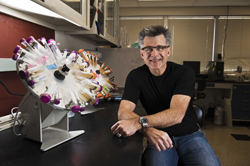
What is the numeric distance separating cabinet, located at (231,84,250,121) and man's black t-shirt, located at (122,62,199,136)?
9.21 feet

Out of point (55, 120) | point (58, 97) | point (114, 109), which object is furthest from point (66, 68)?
point (114, 109)

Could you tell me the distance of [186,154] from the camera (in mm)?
1117

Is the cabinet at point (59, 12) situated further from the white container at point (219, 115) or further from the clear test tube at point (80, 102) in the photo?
the white container at point (219, 115)

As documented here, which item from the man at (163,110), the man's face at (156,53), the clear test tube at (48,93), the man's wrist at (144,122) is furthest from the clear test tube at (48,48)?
the man's face at (156,53)

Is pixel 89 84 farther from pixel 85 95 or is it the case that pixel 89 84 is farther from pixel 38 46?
pixel 38 46

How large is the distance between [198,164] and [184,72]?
2.03 feet

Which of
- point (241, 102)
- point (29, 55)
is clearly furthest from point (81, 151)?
point (241, 102)

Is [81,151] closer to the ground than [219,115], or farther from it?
farther from it

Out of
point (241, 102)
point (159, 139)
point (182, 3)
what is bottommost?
point (241, 102)

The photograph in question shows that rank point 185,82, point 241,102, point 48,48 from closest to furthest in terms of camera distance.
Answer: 1. point 48,48
2. point 185,82
3. point 241,102

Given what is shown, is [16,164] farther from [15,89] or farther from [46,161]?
[15,89]

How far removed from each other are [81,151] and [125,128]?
256mm

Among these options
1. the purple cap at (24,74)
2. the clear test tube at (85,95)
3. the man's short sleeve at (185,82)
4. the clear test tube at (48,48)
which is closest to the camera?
the purple cap at (24,74)

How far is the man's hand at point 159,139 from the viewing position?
3.14ft
